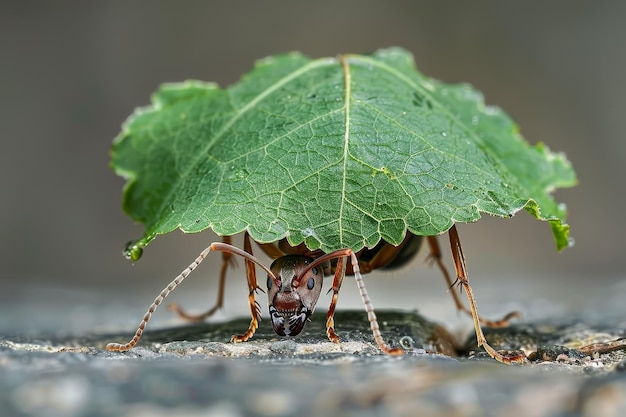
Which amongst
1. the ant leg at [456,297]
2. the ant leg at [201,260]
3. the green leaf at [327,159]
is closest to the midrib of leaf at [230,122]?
the green leaf at [327,159]

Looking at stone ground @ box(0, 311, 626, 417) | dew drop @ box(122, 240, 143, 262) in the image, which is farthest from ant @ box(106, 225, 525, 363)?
stone ground @ box(0, 311, 626, 417)

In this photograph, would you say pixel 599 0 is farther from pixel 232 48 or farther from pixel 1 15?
pixel 1 15

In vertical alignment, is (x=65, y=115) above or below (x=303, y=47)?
below

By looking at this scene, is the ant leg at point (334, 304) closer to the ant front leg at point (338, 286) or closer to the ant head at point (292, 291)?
the ant front leg at point (338, 286)

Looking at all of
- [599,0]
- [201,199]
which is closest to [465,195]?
[201,199]

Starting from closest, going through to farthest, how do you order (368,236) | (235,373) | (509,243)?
(235,373) → (368,236) → (509,243)

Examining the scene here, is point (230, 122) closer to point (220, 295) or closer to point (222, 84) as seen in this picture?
point (220, 295)

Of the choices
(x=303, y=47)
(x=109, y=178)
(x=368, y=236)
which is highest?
(x=303, y=47)

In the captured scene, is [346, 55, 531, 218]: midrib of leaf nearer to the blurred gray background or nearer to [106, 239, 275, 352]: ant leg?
[106, 239, 275, 352]: ant leg
